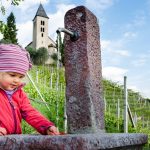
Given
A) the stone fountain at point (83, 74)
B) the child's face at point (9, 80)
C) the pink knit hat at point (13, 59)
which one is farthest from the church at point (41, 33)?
the child's face at point (9, 80)

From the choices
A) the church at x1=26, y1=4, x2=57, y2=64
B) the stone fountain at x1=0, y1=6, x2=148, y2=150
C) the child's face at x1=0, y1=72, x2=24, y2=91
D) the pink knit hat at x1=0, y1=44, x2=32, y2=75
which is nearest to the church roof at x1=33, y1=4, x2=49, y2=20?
the church at x1=26, y1=4, x2=57, y2=64

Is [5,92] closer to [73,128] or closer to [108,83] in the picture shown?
[73,128]

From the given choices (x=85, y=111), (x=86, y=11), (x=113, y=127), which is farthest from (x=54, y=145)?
(x=113, y=127)

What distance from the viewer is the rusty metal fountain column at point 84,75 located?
502 centimetres

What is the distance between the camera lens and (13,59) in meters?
3.28

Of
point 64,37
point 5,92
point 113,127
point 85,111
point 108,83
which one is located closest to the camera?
point 5,92

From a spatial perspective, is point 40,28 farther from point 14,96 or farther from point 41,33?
point 14,96

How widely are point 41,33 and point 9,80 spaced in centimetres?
10946

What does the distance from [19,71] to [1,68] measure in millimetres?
124

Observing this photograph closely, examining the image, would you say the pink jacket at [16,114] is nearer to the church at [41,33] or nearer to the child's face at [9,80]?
the child's face at [9,80]

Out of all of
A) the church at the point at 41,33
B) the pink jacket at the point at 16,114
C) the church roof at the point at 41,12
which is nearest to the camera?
the pink jacket at the point at 16,114

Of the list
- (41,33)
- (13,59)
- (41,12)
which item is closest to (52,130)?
(13,59)

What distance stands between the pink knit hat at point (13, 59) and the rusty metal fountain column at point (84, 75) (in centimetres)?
173

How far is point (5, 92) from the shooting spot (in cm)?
321
